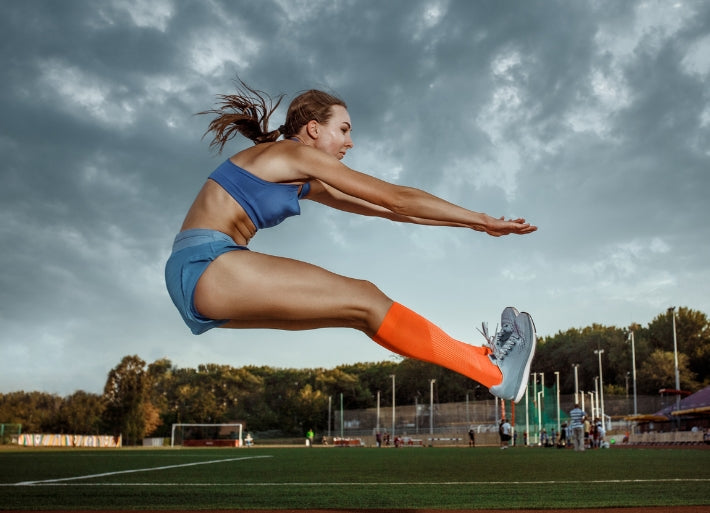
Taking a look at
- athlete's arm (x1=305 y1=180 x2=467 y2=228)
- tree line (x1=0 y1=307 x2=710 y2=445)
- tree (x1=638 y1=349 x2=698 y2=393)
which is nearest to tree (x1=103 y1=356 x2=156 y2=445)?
tree line (x1=0 y1=307 x2=710 y2=445)

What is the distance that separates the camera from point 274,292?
293 centimetres

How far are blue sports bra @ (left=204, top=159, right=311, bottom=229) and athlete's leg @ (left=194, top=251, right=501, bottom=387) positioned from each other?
31 cm

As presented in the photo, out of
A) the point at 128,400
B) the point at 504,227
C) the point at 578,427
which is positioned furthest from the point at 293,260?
the point at 128,400

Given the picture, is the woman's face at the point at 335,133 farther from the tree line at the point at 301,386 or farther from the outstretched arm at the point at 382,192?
the tree line at the point at 301,386

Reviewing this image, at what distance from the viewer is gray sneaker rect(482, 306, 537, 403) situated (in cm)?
363

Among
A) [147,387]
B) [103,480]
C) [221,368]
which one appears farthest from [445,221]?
[221,368]

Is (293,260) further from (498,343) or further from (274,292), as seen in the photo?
(498,343)

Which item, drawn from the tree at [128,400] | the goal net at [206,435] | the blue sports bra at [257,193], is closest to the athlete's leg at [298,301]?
the blue sports bra at [257,193]

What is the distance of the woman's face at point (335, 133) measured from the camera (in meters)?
3.58

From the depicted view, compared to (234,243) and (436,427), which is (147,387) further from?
(234,243)

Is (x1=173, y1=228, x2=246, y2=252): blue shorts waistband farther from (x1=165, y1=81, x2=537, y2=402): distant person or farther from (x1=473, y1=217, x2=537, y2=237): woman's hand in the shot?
(x1=473, y1=217, x2=537, y2=237): woman's hand

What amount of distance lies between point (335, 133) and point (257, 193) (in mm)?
654

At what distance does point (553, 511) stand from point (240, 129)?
140 inches

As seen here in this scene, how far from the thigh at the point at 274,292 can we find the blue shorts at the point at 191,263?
0.15 feet
